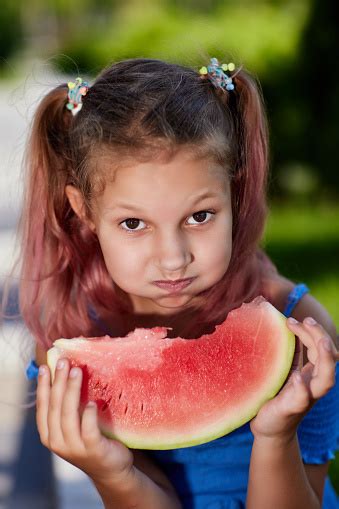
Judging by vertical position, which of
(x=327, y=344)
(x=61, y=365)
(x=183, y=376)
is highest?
(x=327, y=344)

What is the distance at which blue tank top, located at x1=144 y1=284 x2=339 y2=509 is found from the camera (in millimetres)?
2674

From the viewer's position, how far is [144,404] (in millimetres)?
2395

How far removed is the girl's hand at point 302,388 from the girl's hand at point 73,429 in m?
0.34

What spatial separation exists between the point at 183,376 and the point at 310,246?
5.33 m

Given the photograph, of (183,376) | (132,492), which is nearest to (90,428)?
(132,492)

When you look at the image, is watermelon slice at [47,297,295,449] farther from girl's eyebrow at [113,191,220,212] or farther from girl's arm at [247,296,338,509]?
girl's eyebrow at [113,191,220,212]

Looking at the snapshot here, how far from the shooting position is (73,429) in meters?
2.08

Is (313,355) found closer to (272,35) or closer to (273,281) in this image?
(273,281)

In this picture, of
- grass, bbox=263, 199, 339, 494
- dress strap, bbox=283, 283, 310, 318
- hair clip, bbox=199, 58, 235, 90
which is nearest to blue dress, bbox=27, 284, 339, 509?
dress strap, bbox=283, 283, 310, 318

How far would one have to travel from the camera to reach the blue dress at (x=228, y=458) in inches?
105

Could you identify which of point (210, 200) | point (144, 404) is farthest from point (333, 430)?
→ point (210, 200)

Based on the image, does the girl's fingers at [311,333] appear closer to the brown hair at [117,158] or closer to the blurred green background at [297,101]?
the brown hair at [117,158]

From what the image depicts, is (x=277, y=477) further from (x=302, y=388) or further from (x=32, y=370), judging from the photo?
(x=32, y=370)

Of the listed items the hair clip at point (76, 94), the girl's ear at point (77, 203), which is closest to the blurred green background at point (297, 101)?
the girl's ear at point (77, 203)
